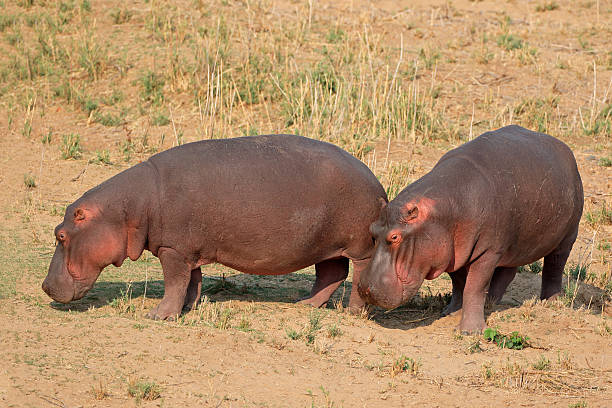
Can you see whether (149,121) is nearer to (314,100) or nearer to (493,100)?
(314,100)

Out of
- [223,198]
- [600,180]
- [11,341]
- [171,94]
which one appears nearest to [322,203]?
[223,198]

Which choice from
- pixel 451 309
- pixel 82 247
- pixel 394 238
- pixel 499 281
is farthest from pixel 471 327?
pixel 82 247

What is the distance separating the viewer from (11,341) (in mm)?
5641

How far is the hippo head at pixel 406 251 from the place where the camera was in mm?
6391

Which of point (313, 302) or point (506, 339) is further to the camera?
point (313, 302)

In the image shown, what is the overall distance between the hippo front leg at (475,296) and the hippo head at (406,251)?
0.32m

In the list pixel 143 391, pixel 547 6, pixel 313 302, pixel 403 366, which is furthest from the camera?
pixel 547 6

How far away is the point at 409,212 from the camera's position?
6395 millimetres

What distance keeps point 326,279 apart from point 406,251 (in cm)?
116

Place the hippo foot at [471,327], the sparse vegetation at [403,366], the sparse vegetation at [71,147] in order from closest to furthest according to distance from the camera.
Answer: the sparse vegetation at [403,366]
the hippo foot at [471,327]
the sparse vegetation at [71,147]

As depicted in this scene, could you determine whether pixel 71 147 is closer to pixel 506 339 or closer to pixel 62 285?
pixel 62 285

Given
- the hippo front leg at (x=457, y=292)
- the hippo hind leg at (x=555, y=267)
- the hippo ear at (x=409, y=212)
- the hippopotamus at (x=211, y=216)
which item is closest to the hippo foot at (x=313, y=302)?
the hippopotamus at (x=211, y=216)

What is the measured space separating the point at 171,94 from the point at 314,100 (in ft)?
7.50

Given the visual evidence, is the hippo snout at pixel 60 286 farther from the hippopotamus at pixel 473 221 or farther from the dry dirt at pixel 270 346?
the hippopotamus at pixel 473 221
